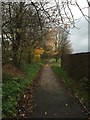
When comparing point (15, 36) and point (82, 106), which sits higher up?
point (15, 36)

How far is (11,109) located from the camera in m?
12.1

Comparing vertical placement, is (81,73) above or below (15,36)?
below

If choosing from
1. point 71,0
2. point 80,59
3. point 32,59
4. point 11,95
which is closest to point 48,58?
point 32,59

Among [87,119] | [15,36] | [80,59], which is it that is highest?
[15,36]

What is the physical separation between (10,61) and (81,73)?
1112cm

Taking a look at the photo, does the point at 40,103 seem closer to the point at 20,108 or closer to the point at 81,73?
the point at 20,108

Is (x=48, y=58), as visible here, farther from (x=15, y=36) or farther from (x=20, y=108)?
(x=20, y=108)

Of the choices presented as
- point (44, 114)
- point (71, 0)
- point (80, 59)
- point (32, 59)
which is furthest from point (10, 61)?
point (71, 0)

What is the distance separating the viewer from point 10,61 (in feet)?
109

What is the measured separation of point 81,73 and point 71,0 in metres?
17.6

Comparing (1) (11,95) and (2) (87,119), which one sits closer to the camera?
(2) (87,119)

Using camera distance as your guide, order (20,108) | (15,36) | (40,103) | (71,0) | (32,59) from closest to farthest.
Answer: (71,0) < (20,108) < (40,103) < (15,36) < (32,59)

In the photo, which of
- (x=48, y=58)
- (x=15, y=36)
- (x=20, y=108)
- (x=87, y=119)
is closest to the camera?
(x=87, y=119)

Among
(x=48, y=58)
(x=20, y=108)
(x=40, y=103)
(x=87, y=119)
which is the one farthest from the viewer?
(x=48, y=58)
